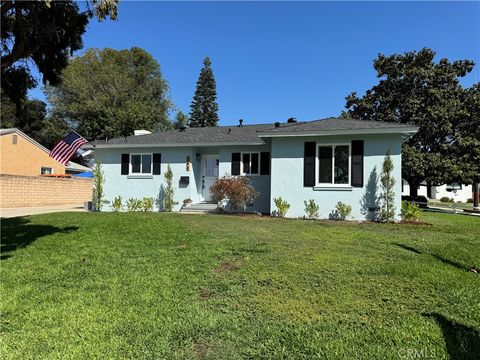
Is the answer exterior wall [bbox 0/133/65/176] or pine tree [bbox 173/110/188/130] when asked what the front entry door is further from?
pine tree [bbox 173/110/188/130]

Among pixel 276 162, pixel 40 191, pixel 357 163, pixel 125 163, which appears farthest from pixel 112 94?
pixel 357 163

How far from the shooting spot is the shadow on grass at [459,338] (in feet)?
9.82

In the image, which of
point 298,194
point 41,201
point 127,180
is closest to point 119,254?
point 298,194

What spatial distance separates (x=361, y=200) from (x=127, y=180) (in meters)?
10.7

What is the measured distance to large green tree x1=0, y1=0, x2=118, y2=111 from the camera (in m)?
6.86

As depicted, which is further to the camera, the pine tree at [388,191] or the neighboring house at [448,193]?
the neighboring house at [448,193]

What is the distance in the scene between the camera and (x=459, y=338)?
327 cm

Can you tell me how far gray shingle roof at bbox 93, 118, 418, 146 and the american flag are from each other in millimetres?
2076

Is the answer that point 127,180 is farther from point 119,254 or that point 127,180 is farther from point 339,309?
point 339,309

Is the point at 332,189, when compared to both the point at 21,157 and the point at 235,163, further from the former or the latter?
the point at 21,157

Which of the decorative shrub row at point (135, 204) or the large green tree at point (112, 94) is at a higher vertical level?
the large green tree at point (112, 94)

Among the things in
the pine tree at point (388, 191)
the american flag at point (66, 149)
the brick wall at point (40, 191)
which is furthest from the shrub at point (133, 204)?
the pine tree at point (388, 191)

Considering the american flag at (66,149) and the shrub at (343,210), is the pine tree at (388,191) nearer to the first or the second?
the shrub at (343,210)

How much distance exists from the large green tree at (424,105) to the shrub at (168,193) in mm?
13958
